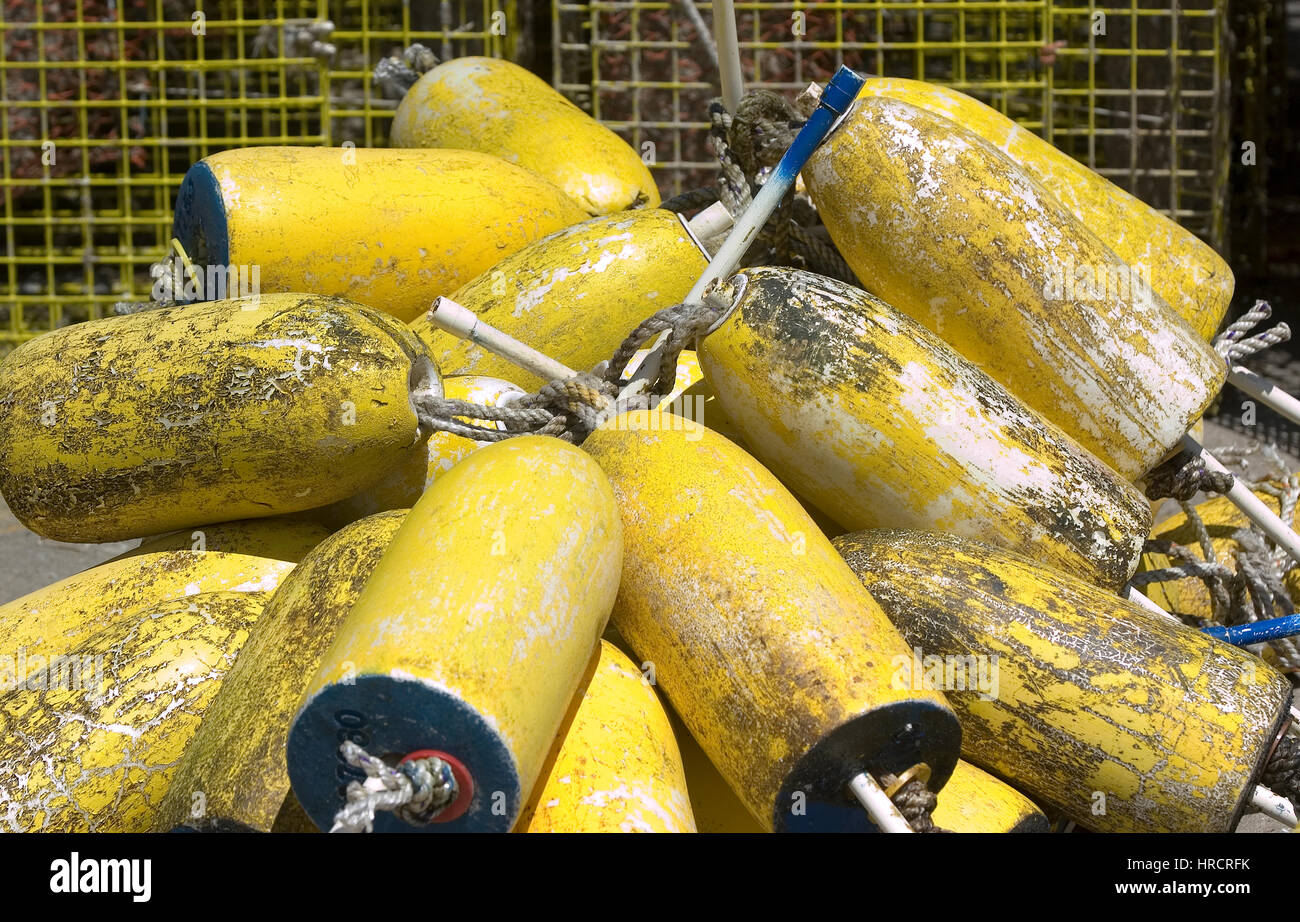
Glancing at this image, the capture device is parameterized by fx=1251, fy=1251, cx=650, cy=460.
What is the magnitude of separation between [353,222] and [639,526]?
1.20 metres

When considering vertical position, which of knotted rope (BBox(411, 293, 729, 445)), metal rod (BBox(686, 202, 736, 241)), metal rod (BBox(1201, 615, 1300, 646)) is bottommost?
metal rod (BBox(1201, 615, 1300, 646))

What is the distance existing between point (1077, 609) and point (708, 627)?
611 millimetres

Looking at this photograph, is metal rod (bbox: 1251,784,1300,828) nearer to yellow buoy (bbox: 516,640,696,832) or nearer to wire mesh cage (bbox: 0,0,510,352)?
yellow buoy (bbox: 516,640,696,832)

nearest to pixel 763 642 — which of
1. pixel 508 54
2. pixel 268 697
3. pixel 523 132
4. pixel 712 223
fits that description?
pixel 268 697

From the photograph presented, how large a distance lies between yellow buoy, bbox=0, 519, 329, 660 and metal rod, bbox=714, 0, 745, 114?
1316 millimetres

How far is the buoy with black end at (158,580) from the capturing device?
7.61ft

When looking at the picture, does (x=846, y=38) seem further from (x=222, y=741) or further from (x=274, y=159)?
(x=222, y=741)

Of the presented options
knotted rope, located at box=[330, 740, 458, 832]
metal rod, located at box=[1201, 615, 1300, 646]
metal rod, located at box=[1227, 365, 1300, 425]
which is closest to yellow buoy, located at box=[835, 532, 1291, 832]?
metal rod, located at box=[1201, 615, 1300, 646]

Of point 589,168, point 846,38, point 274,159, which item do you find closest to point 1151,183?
point 846,38

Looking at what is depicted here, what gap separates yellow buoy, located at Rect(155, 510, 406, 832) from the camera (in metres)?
1.73

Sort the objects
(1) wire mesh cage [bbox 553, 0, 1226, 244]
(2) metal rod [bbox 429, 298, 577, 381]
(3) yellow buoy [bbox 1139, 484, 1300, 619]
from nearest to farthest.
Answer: (2) metal rod [bbox 429, 298, 577, 381] < (3) yellow buoy [bbox 1139, 484, 1300, 619] < (1) wire mesh cage [bbox 553, 0, 1226, 244]

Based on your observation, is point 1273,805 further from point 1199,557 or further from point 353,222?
point 353,222

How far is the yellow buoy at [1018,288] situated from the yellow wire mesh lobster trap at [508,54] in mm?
1845

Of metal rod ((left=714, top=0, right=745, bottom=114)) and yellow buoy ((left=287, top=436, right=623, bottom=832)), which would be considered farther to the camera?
metal rod ((left=714, top=0, right=745, bottom=114))
